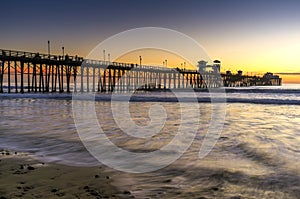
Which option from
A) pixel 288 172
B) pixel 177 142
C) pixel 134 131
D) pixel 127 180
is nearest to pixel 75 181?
pixel 127 180

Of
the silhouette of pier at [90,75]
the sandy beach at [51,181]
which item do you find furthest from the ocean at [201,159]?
the silhouette of pier at [90,75]

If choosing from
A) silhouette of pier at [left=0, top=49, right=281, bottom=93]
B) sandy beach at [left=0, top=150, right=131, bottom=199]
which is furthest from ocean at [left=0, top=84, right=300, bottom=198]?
silhouette of pier at [left=0, top=49, right=281, bottom=93]

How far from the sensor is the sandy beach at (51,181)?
4125mm

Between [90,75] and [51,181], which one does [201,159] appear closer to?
[51,181]

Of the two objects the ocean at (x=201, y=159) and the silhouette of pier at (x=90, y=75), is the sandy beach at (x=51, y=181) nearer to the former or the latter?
the ocean at (x=201, y=159)

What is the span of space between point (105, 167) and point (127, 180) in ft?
3.08

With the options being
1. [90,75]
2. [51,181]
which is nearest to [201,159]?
[51,181]

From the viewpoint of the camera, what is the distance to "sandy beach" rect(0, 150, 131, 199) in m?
4.12

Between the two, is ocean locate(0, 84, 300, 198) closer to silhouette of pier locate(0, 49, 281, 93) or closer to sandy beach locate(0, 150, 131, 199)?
sandy beach locate(0, 150, 131, 199)

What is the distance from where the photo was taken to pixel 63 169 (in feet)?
17.9

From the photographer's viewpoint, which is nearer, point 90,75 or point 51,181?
point 51,181

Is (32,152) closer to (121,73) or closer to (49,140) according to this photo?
(49,140)

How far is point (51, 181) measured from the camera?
4.71m

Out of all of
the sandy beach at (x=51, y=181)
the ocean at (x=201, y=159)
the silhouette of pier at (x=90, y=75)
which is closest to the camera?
the sandy beach at (x=51, y=181)
